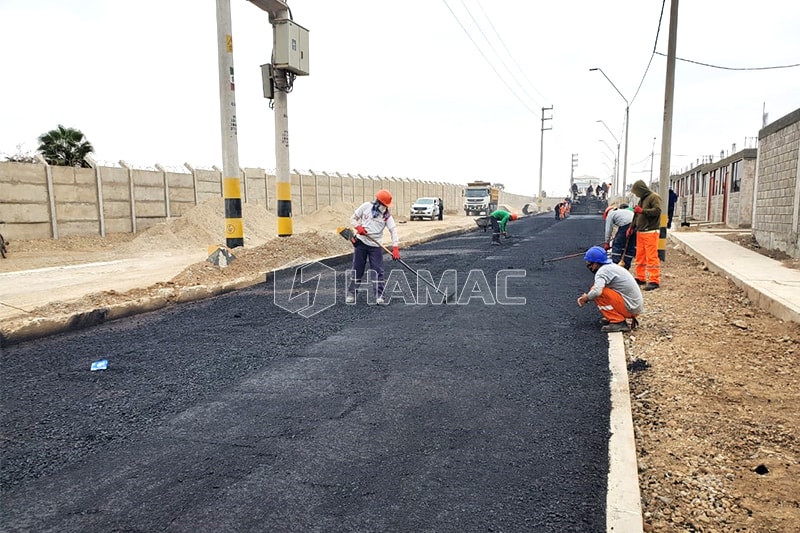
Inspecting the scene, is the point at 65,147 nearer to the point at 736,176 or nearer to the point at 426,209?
the point at 426,209

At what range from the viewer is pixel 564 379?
4586 mm

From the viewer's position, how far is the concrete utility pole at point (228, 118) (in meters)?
11.1

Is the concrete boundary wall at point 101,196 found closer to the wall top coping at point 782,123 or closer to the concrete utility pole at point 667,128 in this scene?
the concrete utility pole at point 667,128

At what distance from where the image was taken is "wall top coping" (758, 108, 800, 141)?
1227 cm

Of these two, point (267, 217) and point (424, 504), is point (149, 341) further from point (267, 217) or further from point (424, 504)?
point (267, 217)

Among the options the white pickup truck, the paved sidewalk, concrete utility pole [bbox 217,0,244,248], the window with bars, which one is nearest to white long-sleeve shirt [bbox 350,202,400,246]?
concrete utility pole [bbox 217,0,244,248]

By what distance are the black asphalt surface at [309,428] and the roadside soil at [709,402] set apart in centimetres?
36

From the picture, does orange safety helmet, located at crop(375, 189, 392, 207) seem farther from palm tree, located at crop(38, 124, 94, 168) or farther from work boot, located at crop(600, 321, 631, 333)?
palm tree, located at crop(38, 124, 94, 168)

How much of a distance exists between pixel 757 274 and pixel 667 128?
4877 millimetres

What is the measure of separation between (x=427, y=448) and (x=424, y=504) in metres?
0.62

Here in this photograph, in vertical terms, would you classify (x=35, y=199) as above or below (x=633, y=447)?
above

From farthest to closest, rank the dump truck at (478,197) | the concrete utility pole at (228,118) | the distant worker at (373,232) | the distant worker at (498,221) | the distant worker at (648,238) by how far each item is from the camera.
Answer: the dump truck at (478,197)
the distant worker at (498,221)
the concrete utility pole at (228,118)
the distant worker at (648,238)
the distant worker at (373,232)

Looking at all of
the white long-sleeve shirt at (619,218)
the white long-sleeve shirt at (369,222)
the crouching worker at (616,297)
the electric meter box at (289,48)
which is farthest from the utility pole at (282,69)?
the crouching worker at (616,297)

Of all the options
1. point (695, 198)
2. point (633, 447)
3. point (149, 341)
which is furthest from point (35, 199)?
point (695, 198)
